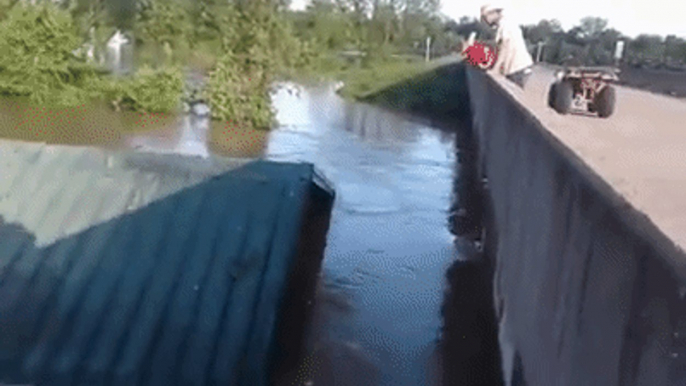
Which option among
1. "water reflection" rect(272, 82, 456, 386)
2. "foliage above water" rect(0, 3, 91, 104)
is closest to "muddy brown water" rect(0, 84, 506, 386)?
"water reflection" rect(272, 82, 456, 386)

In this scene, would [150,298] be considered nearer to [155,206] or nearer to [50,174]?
[155,206]

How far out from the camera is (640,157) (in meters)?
7.17

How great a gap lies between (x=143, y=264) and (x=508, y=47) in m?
7.04

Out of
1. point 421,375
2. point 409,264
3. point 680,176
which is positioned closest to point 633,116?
point 409,264

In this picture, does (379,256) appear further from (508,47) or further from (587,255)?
(587,255)

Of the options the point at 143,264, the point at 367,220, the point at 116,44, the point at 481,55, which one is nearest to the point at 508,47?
the point at 481,55

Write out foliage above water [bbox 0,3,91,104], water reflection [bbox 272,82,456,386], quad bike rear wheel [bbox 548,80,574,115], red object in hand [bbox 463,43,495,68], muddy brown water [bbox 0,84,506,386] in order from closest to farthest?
water reflection [bbox 272,82,456,386] < muddy brown water [bbox 0,84,506,386] < quad bike rear wheel [bbox 548,80,574,115] < red object in hand [bbox 463,43,495,68] < foliage above water [bbox 0,3,91,104]

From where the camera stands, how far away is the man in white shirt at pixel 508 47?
1087cm

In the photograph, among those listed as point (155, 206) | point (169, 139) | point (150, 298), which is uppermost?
point (155, 206)

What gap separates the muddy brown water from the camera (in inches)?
357

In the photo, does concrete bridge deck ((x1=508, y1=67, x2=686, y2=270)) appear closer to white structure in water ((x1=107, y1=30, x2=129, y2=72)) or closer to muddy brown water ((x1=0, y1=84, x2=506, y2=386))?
muddy brown water ((x1=0, y1=84, x2=506, y2=386))

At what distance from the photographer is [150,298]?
6152 mm

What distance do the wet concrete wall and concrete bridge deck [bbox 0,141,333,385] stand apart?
2.02m

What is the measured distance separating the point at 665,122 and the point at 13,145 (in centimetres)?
1078
